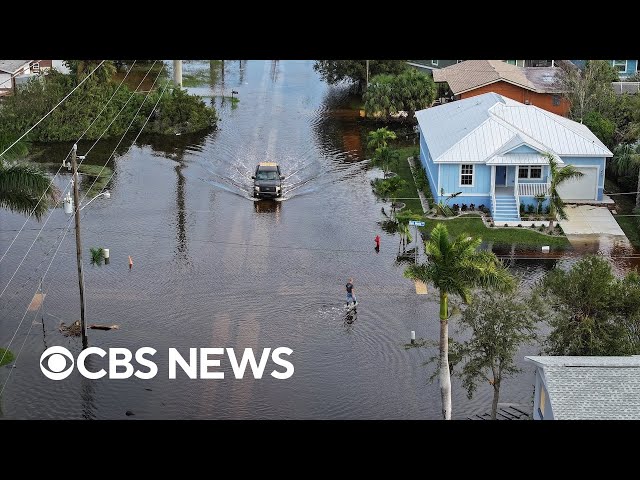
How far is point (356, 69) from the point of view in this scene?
63.4 m

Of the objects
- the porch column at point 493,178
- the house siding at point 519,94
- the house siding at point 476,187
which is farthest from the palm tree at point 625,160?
the house siding at point 519,94

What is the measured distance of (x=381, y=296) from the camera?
32.5 metres

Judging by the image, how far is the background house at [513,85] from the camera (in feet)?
183

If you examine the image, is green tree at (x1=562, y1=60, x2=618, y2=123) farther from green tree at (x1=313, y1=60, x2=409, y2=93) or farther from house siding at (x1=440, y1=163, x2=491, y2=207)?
green tree at (x1=313, y1=60, x2=409, y2=93)

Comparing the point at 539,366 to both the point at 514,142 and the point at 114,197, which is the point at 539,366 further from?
the point at 114,197

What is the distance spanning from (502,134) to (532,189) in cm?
284

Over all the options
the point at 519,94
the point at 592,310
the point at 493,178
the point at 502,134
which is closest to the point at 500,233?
the point at 493,178

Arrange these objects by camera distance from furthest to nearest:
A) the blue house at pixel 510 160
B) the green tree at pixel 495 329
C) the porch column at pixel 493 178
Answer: the porch column at pixel 493 178
the blue house at pixel 510 160
the green tree at pixel 495 329

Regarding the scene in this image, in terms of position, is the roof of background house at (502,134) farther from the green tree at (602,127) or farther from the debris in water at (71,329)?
the debris in water at (71,329)

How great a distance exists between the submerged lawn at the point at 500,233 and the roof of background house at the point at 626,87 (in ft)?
65.8

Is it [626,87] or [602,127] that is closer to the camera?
[602,127]

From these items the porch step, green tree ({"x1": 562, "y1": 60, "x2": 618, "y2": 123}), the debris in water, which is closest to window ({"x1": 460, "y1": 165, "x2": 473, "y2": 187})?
the porch step

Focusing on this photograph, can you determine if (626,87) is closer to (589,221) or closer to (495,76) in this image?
(495,76)

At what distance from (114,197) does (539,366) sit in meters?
24.9
